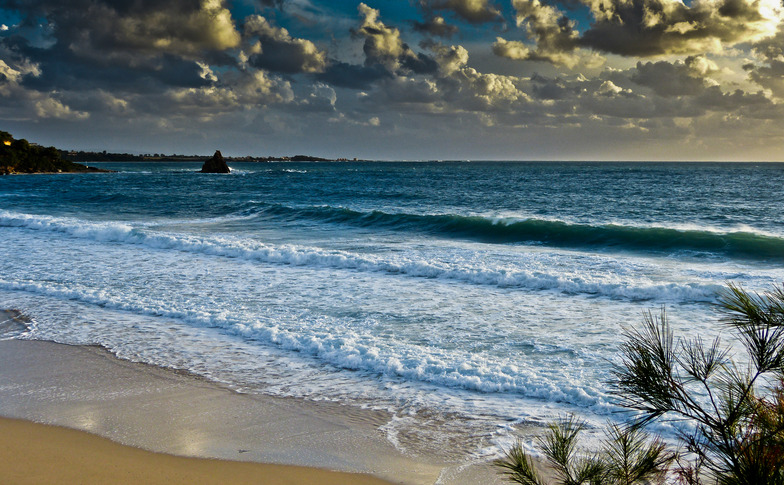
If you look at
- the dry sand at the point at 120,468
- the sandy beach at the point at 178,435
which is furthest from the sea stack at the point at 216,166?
the dry sand at the point at 120,468

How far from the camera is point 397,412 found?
5.91 metres

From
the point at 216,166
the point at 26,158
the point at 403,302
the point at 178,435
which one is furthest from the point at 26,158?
the point at 178,435

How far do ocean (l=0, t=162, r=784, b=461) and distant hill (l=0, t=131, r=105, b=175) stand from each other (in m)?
63.8

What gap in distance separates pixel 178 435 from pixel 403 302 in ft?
20.4

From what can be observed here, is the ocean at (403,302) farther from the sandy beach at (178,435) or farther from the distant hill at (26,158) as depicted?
the distant hill at (26,158)

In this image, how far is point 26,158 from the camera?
7975cm

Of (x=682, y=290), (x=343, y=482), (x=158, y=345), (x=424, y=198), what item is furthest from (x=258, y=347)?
(x=424, y=198)

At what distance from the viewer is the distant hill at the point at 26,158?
7631 cm

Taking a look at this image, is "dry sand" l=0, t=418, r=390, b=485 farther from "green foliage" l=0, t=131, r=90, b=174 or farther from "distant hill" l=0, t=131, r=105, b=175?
"green foliage" l=0, t=131, r=90, b=174

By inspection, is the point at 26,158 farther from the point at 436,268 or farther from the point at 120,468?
the point at 120,468

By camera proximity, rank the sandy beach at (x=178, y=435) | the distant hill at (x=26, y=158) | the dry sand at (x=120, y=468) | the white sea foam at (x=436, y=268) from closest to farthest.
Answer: the dry sand at (x=120, y=468) < the sandy beach at (x=178, y=435) < the white sea foam at (x=436, y=268) < the distant hill at (x=26, y=158)

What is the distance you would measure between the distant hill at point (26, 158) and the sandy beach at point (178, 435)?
8425 centimetres

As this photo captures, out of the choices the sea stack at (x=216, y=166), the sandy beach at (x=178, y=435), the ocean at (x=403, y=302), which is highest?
the sea stack at (x=216, y=166)

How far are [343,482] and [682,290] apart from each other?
9.74 metres
